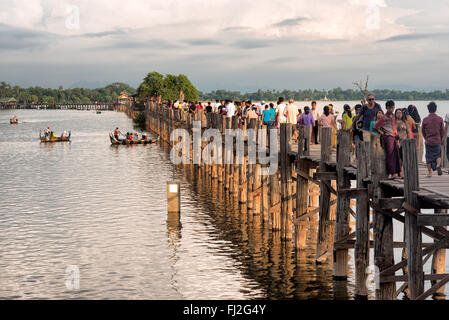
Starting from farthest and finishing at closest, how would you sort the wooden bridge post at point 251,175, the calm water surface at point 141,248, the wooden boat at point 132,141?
the wooden boat at point 132,141
the wooden bridge post at point 251,175
the calm water surface at point 141,248

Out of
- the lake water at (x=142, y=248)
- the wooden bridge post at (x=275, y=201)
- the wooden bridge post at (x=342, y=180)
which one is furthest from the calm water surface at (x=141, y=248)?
the wooden bridge post at (x=342, y=180)

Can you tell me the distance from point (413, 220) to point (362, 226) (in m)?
3.11

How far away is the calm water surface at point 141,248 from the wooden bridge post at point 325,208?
26.8 inches

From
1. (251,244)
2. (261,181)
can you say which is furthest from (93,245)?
(261,181)

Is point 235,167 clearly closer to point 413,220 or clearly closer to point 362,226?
point 362,226

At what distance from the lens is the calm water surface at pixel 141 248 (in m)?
17.9

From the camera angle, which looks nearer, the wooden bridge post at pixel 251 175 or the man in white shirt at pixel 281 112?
the man in white shirt at pixel 281 112

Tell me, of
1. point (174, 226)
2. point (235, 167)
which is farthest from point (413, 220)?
point (235, 167)

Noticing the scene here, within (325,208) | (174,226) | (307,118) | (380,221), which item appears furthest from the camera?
(174,226)

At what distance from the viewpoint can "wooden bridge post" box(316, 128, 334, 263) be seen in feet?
56.2

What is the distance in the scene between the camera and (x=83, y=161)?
56156 millimetres

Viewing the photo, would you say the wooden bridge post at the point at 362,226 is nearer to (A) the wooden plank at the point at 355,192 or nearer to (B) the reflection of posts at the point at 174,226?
(A) the wooden plank at the point at 355,192

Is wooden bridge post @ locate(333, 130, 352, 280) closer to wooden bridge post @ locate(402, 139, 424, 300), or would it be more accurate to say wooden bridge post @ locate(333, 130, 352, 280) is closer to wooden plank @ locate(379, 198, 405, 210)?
wooden plank @ locate(379, 198, 405, 210)

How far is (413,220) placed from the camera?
38.4ft
